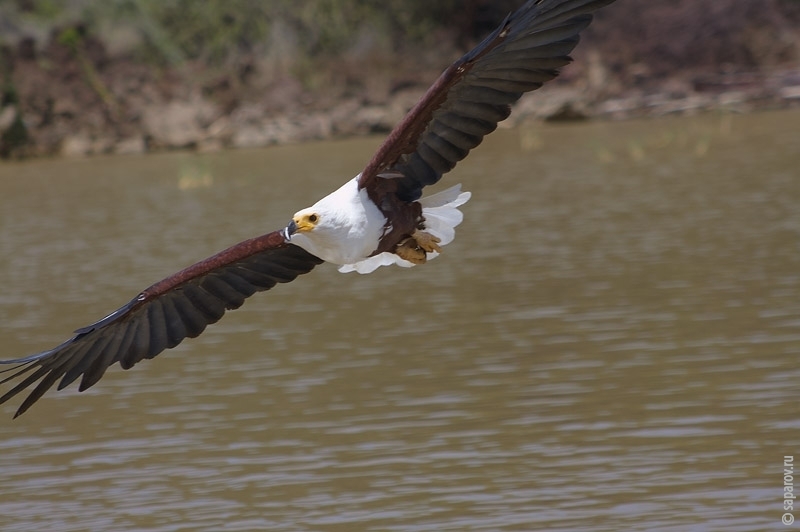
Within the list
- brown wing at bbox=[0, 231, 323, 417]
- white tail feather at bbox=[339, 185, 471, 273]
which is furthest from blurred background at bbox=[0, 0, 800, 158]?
white tail feather at bbox=[339, 185, 471, 273]

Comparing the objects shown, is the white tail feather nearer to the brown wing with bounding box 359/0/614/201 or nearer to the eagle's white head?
the brown wing with bounding box 359/0/614/201

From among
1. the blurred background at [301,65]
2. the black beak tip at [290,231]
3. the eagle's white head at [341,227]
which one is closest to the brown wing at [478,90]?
the eagle's white head at [341,227]

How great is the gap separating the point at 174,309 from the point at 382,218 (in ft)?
4.06

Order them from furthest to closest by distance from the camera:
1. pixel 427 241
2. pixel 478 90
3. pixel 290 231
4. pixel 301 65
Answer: pixel 301 65
pixel 427 241
pixel 478 90
pixel 290 231

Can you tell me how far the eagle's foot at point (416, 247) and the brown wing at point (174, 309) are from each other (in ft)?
1.76

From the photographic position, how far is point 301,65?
26.9m

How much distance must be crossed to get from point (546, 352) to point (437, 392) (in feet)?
3.08

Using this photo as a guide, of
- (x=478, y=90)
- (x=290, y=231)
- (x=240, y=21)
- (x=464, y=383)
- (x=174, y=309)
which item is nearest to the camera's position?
(x=290, y=231)

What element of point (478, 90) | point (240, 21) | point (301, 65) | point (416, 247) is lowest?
point (416, 247)

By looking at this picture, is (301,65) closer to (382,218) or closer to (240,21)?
(240,21)

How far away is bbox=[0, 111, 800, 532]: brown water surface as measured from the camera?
19.8 feet

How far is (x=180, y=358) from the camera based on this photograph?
918 centimetres

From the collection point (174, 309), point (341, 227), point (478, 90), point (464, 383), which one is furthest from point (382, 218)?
point (464, 383)

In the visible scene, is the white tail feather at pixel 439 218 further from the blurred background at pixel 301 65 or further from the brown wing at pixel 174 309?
the blurred background at pixel 301 65
